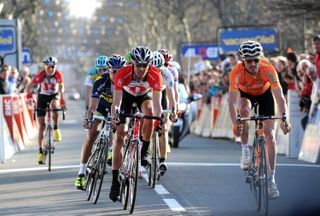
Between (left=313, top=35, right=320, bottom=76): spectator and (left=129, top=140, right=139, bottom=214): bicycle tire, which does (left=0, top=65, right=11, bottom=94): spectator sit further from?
(left=129, top=140, right=139, bottom=214): bicycle tire

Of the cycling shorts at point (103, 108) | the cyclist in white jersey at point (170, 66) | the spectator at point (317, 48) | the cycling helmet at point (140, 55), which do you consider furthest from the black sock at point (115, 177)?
the spectator at point (317, 48)

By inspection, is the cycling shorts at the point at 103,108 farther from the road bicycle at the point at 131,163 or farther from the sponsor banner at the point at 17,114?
the sponsor banner at the point at 17,114

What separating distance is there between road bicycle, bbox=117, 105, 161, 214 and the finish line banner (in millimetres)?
28705

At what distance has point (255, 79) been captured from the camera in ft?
41.4

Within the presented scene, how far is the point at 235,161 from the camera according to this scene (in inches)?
760

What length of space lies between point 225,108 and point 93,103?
15.1 meters

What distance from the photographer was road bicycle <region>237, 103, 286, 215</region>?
11.7 metres

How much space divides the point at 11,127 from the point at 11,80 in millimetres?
7598

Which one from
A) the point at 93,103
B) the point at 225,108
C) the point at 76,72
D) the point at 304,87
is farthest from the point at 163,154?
the point at 76,72

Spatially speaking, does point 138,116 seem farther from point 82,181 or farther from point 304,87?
point 304,87

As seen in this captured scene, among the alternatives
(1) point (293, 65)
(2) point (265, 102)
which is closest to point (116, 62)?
(2) point (265, 102)

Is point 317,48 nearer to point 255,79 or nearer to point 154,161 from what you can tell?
point 154,161

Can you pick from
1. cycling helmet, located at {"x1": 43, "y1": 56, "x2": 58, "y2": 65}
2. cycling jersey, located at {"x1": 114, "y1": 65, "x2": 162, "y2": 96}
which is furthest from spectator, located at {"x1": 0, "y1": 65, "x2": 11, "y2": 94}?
cycling jersey, located at {"x1": 114, "y1": 65, "x2": 162, "y2": 96}

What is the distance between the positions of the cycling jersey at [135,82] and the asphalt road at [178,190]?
4.45 feet
